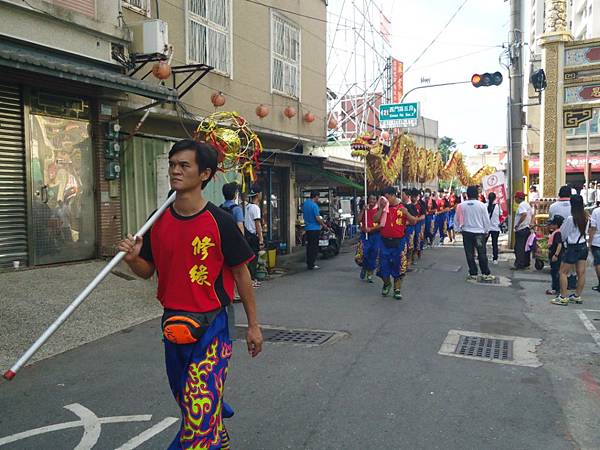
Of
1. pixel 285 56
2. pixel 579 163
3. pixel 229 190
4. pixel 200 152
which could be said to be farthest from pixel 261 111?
pixel 579 163

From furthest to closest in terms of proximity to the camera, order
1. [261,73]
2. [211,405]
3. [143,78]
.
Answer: [261,73], [143,78], [211,405]

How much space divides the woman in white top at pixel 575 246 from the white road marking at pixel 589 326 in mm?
585

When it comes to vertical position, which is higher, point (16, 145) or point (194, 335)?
point (16, 145)

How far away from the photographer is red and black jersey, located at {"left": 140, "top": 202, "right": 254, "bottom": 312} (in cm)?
294

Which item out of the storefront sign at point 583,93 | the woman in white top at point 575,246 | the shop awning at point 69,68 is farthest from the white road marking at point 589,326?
the storefront sign at point 583,93

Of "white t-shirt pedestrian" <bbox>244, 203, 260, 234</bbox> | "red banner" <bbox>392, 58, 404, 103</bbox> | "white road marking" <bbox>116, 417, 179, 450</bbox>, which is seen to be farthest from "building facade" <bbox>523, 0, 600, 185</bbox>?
"white road marking" <bbox>116, 417, 179, 450</bbox>

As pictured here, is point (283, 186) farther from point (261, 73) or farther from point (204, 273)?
point (204, 273)

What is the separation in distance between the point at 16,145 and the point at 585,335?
324 inches

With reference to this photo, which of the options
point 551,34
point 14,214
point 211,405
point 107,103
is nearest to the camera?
point 211,405

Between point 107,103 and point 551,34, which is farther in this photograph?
point 551,34

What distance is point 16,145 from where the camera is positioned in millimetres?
8414

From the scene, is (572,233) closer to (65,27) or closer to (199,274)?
(199,274)

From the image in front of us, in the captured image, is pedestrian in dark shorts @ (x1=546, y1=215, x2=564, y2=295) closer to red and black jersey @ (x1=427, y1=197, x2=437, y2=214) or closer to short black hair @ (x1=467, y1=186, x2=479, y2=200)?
short black hair @ (x1=467, y1=186, x2=479, y2=200)

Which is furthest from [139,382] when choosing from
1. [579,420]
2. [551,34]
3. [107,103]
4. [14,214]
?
[551,34]
